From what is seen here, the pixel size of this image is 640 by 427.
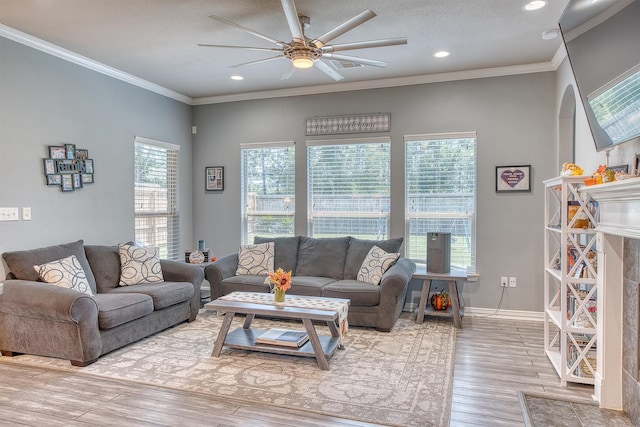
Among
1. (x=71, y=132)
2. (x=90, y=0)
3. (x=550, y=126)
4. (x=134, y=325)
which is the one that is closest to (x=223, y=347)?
(x=134, y=325)

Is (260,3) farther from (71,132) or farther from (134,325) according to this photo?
(134,325)

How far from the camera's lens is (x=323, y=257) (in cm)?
511

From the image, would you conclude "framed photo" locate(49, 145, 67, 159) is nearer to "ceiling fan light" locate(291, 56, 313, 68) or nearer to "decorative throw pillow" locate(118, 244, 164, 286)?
"decorative throw pillow" locate(118, 244, 164, 286)

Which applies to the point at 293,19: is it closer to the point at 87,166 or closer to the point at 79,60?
the point at 79,60

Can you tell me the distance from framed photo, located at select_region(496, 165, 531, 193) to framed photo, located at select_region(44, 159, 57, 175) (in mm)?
4692

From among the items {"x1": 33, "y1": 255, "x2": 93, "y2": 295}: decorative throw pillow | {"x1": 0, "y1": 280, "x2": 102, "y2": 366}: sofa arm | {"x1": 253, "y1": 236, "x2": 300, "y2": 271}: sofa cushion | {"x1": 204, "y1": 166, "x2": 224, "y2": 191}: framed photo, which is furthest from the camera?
{"x1": 204, "y1": 166, "x2": 224, "y2": 191}: framed photo

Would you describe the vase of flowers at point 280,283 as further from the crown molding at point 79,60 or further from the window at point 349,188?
the crown molding at point 79,60

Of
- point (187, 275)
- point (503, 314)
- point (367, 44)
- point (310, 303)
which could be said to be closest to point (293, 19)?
point (367, 44)

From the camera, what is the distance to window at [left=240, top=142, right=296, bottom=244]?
5.76m

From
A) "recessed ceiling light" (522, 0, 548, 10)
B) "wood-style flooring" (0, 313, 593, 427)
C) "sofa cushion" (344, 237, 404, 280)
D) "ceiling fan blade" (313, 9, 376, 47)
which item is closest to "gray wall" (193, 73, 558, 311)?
"sofa cushion" (344, 237, 404, 280)

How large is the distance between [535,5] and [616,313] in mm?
2309

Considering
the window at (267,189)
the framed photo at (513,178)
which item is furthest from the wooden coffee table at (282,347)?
the framed photo at (513,178)

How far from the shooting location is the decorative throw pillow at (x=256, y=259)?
507cm

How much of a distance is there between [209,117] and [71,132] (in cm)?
211
